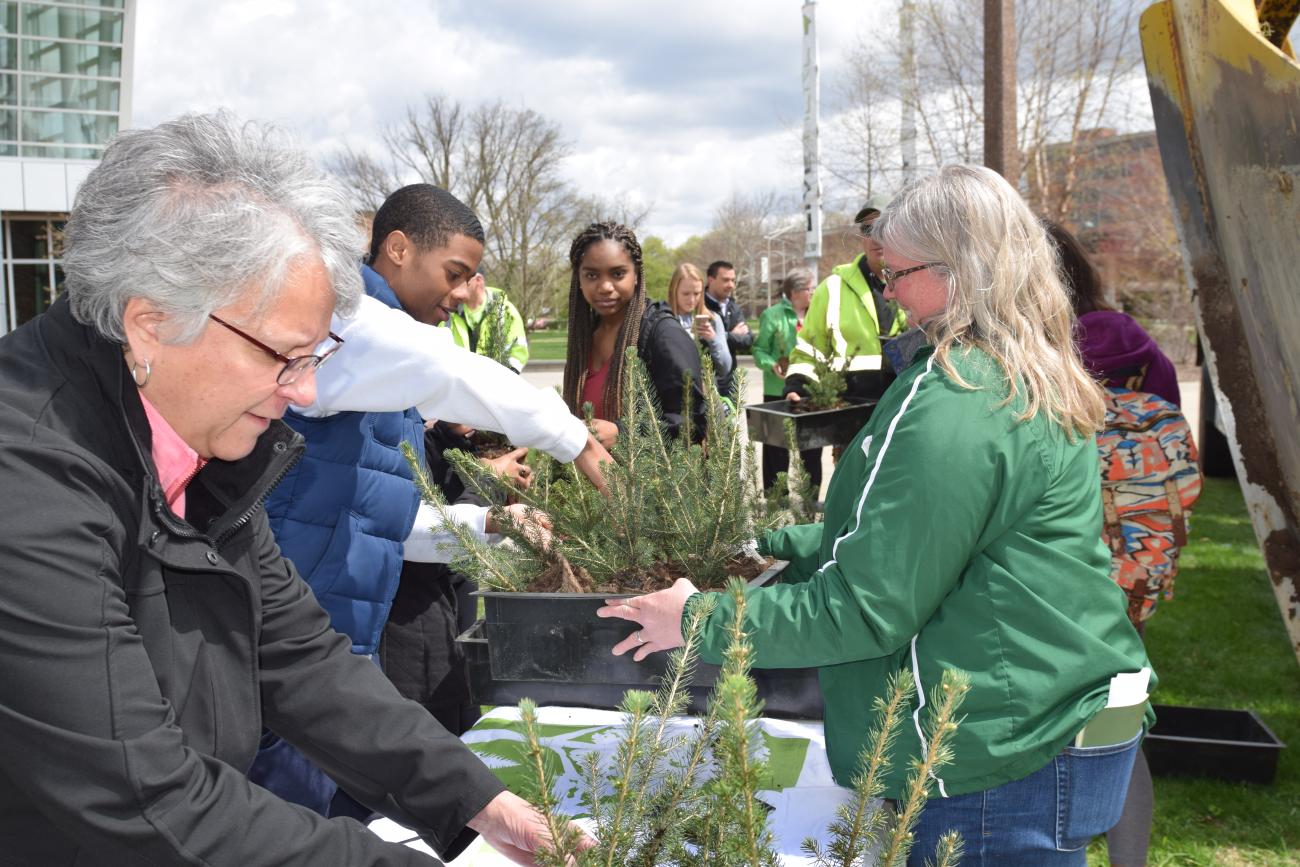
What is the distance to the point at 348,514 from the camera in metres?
2.24

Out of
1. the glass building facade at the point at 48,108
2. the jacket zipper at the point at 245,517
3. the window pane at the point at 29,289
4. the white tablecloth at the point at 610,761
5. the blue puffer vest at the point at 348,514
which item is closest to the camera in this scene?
the jacket zipper at the point at 245,517

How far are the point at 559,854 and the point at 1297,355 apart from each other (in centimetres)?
192

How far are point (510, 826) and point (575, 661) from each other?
0.43m

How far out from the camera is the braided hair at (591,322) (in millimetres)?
3996

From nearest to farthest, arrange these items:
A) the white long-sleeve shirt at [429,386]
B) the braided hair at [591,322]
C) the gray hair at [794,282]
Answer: the white long-sleeve shirt at [429,386] → the braided hair at [591,322] → the gray hair at [794,282]

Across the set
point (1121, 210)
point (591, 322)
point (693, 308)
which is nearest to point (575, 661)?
point (591, 322)

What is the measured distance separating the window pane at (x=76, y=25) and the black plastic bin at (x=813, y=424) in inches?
808

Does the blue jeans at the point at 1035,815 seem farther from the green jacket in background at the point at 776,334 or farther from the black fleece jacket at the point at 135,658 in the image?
the green jacket in background at the point at 776,334

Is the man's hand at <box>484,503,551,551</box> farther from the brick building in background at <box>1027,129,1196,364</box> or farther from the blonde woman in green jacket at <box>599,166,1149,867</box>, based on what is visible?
the brick building in background at <box>1027,129,1196,364</box>

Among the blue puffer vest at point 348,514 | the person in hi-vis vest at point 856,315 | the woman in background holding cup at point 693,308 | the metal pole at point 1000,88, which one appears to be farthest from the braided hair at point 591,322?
the metal pole at point 1000,88

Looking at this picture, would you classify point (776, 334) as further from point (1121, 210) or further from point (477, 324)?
point (1121, 210)

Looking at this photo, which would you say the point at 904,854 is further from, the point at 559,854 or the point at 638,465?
the point at 638,465

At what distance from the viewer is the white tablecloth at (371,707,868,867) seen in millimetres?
1740

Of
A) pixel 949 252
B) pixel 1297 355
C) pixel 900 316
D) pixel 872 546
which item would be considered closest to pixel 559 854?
pixel 872 546
